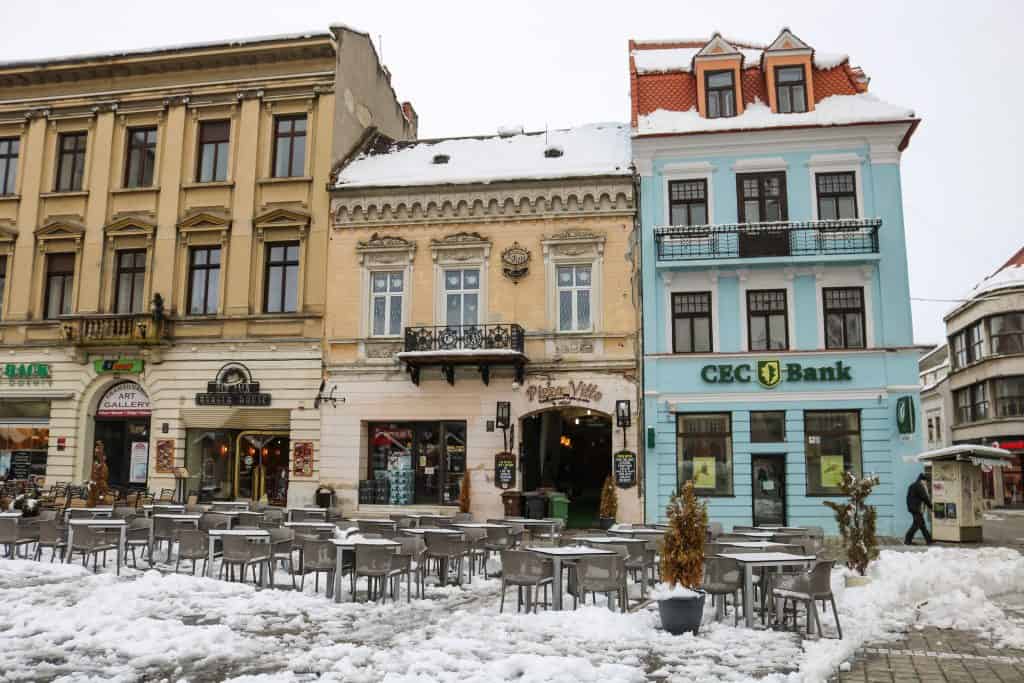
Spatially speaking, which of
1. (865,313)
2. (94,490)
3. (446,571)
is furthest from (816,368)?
(94,490)

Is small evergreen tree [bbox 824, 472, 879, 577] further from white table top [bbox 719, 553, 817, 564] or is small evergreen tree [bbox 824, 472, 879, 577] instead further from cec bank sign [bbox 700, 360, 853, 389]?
cec bank sign [bbox 700, 360, 853, 389]

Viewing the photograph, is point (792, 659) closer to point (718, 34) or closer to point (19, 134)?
point (718, 34)

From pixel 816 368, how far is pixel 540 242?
25.3 ft

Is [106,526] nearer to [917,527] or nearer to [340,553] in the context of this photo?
[340,553]

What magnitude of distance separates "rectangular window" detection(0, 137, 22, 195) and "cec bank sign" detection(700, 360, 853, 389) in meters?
21.7

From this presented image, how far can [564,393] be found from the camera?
2194 cm

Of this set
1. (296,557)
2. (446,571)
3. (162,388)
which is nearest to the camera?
(446,571)

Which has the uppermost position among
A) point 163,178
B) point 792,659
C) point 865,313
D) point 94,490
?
point 163,178

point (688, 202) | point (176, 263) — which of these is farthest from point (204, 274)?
point (688, 202)

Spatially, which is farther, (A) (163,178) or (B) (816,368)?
(A) (163,178)

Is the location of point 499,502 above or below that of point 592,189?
below

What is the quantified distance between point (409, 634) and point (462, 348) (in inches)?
494

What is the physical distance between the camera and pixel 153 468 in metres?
23.8

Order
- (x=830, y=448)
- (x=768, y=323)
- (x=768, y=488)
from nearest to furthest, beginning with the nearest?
(x=830, y=448) < (x=768, y=488) < (x=768, y=323)
